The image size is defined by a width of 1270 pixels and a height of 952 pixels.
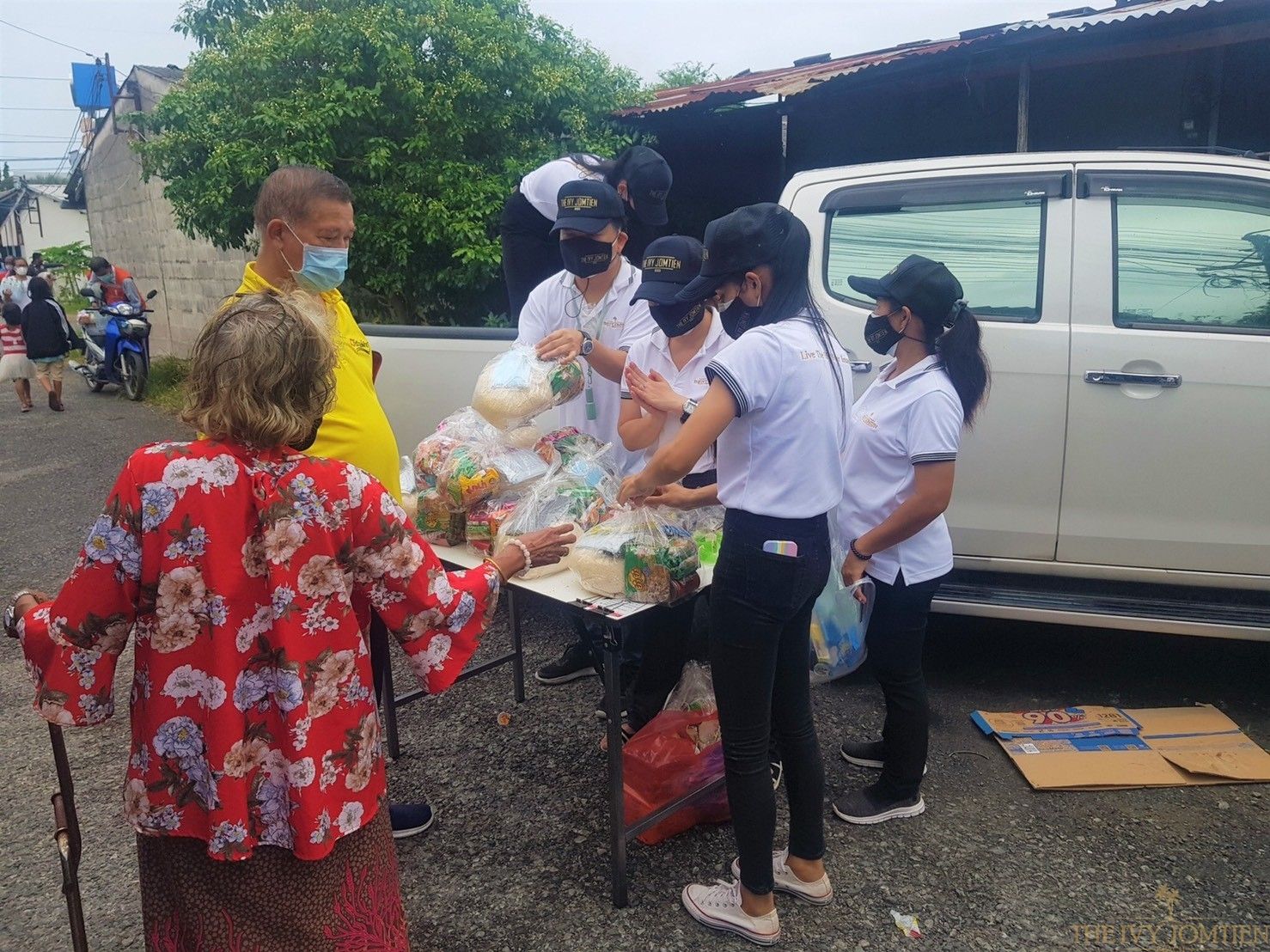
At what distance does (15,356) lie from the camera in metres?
12.1

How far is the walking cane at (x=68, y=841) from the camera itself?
5.87ft

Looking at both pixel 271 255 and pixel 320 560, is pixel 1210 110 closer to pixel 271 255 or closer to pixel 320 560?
pixel 271 255

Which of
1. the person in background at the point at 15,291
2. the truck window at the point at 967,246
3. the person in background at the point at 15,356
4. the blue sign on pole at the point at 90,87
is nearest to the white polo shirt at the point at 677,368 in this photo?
the truck window at the point at 967,246

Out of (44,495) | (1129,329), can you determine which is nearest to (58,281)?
(44,495)

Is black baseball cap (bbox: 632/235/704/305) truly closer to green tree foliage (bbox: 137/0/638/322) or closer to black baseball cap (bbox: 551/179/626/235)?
black baseball cap (bbox: 551/179/626/235)

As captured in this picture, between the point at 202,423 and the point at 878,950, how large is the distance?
2053 mm

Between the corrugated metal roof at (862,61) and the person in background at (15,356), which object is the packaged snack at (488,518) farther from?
the person in background at (15,356)

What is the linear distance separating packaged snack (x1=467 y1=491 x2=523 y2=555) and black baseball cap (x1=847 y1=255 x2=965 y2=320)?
1.30 meters

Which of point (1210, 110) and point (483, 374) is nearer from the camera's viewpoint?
point (483, 374)

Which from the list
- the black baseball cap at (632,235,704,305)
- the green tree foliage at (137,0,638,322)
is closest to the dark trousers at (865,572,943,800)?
the black baseball cap at (632,235,704,305)

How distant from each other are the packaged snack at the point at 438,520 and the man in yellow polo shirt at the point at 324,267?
1.30 feet

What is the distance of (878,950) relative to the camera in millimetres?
2371

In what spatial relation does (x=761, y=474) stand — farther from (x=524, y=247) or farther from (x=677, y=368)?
(x=524, y=247)

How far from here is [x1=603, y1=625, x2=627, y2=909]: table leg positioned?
8.03 ft
